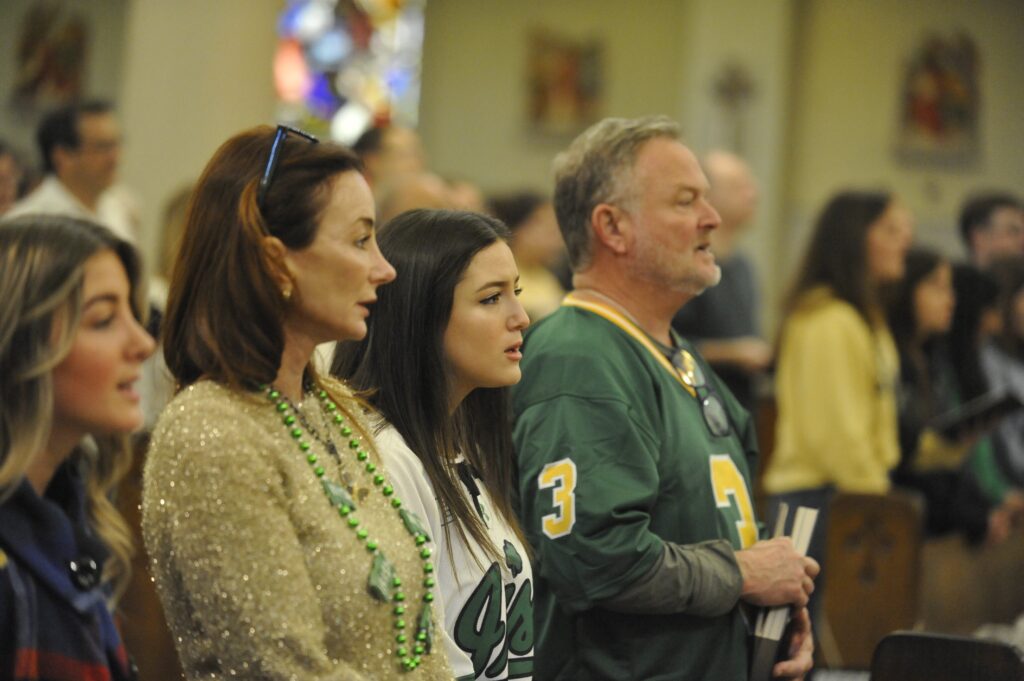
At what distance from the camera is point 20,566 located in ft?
7.61

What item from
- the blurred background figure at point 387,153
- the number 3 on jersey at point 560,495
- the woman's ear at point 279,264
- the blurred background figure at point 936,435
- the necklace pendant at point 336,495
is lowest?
the blurred background figure at point 936,435

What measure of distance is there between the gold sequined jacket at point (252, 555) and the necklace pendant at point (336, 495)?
0.01 m

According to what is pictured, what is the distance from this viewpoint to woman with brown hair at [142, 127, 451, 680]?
78.4 inches

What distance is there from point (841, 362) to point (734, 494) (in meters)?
2.11

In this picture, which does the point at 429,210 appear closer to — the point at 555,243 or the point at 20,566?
the point at 20,566

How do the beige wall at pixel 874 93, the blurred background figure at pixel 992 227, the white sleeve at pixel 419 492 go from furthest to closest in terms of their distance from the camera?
1. the beige wall at pixel 874 93
2. the blurred background figure at pixel 992 227
3. the white sleeve at pixel 419 492

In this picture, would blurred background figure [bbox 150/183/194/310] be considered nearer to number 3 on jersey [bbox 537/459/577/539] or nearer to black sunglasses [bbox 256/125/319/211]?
number 3 on jersey [bbox 537/459/577/539]

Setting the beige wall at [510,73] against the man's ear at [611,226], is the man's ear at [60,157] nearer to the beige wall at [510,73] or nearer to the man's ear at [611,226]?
the man's ear at [611,226]

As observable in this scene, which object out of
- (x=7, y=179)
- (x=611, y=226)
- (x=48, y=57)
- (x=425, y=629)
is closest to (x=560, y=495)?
(x=611, y=226)

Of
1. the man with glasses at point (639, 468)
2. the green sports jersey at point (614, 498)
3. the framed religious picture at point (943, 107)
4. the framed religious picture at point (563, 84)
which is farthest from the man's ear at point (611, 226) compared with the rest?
the framed religious picture at point (563, 84)

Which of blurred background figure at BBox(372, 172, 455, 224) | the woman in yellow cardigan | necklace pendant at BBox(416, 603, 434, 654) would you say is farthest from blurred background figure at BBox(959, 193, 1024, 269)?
necklace pendant at BBox(416, 603, 434, 654)

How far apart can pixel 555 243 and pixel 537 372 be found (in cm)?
442

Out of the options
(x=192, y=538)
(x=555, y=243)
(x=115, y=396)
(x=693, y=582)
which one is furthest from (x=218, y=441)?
(x=555, y=243)

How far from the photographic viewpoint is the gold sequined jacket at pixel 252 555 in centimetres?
198
